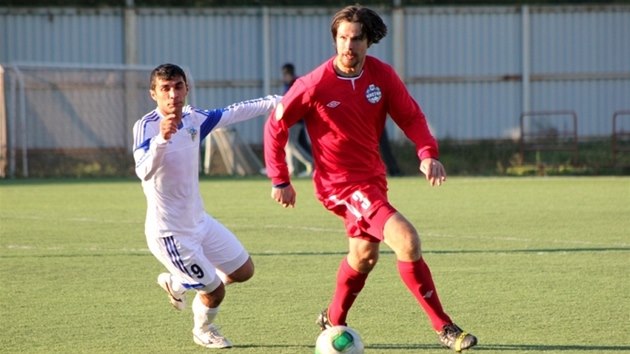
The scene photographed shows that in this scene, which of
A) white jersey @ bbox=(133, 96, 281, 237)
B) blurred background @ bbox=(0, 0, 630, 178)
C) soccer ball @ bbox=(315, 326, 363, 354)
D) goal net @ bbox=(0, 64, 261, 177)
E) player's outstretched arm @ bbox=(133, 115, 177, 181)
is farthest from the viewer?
blurred background @ bbox=(0, 0, 630, 178)

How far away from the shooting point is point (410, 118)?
7336 mm

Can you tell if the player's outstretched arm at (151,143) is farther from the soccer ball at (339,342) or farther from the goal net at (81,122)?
the goal net at (81,122)

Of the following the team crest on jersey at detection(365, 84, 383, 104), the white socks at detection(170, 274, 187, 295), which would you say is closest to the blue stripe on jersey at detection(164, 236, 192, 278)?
the white socks at detection(170, 274, 187, 295)

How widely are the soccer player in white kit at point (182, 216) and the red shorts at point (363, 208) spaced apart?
0.68 metres

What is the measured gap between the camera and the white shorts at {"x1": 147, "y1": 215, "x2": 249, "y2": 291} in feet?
24.0

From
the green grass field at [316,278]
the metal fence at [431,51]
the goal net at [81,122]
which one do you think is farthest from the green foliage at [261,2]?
the green grass field at [316,278]

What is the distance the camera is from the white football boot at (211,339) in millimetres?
7363

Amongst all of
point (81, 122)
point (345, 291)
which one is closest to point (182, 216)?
point (345, 291)

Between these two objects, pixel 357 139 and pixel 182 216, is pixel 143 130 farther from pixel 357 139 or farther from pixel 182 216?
pixel 357 139

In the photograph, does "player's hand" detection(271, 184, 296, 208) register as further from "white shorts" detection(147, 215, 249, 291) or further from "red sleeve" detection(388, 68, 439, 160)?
"red sleeve" detection(388, 68, 439, 160)

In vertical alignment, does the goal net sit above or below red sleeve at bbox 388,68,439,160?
below

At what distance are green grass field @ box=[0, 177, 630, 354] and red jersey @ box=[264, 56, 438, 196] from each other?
98cm

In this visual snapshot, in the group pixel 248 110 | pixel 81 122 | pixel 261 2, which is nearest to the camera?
pixel 248 110

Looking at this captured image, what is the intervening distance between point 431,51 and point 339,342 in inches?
775
